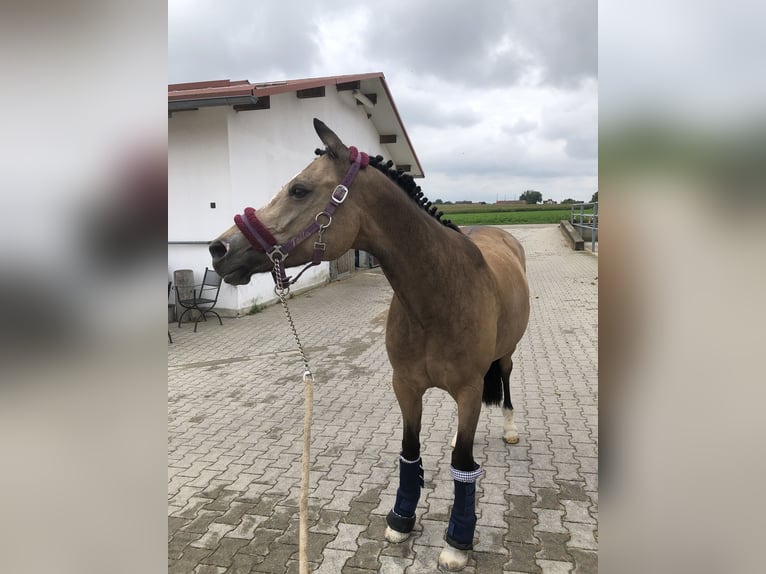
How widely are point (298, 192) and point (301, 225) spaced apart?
0.44ft

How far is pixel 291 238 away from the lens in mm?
1749

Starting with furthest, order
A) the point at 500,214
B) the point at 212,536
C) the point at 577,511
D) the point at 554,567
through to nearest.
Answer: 1. the point at 500,214
2. the point at 577,511
3. the point at 212,536
4. the point at 554,567

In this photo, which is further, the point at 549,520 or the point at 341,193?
the point at 549,520

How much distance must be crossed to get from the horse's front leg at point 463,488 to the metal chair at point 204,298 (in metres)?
6.07

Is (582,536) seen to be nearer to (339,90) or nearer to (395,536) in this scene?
(395,536)

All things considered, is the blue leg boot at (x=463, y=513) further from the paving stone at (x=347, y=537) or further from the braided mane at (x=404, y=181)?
the braided mane at (x=404, y=181)

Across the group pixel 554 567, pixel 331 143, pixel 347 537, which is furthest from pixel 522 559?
pixel 331 143

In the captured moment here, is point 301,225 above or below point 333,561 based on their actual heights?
above

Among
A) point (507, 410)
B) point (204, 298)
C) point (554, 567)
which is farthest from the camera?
point (204, 298)

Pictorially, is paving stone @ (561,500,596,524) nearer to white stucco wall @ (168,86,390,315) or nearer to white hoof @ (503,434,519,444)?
white hoof @ (503,434,519,444)
